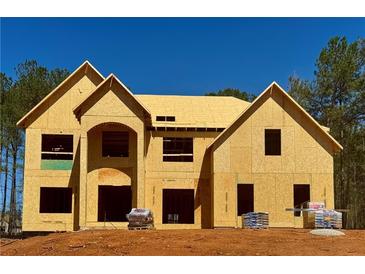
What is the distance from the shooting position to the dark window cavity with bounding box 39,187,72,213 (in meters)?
34.8

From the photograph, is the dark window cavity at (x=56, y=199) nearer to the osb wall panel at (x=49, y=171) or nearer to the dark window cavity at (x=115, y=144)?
the osb wall panel at (x=49, y=171)

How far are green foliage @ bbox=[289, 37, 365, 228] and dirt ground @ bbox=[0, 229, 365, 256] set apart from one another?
78.6 feet

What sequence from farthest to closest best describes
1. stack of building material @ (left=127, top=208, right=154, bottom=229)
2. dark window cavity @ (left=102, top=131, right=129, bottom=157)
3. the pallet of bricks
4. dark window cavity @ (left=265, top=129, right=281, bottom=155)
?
dark window cavity @ (left=102, top=131, right=129, bottom=157) < dark window cavity @ (left=265, top=129, right=281, bottom=155) < stack of building material @ (left=127, top=208, right=154, bottom=229) < the pallet of bricks

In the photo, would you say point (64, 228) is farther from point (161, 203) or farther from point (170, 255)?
point (170, 255)

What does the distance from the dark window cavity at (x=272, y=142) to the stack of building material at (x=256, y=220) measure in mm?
4468

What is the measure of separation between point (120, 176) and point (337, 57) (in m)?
24.1

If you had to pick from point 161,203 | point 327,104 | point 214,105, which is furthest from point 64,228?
point 327,104

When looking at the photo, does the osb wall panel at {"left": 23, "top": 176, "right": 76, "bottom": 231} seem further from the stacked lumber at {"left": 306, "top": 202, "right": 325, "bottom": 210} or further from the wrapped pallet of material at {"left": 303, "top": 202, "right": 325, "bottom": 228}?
the stacked lumber at {"left": 306, "top": 202, "right": 325, "bottom": 210}

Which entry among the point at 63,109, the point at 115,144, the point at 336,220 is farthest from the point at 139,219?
the point at 336,220

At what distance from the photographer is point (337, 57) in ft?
161

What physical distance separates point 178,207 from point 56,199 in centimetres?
744

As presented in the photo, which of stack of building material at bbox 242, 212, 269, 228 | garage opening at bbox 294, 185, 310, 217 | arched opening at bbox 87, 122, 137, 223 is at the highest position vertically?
arched opening at bbox 87, 122, 137, 223

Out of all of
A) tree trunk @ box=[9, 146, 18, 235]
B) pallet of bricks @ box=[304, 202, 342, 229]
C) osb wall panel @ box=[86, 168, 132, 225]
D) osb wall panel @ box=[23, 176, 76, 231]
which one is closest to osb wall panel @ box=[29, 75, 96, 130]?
osb wall panel @ box=[23, 176, 76, 231]

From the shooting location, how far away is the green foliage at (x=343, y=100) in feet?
159
